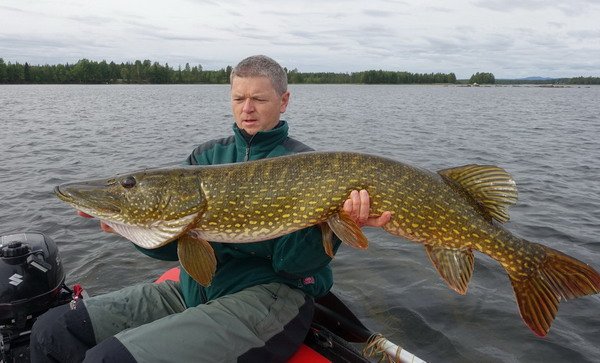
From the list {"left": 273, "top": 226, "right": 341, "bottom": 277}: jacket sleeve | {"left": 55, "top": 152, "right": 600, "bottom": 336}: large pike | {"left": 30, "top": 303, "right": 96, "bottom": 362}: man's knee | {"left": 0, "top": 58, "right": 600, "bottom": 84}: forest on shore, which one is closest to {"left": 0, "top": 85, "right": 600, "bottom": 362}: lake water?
{"left": 55, "top": 152, "right": 600, "bottom": 336}: large pike

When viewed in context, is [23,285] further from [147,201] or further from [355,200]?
[355,200]

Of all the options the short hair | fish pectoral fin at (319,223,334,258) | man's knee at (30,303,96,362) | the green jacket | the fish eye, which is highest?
the short hair

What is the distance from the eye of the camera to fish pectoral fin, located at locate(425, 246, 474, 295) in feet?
9.02

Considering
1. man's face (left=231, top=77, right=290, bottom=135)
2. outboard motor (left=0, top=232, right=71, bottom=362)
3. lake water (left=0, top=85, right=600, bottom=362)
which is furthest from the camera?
lake water (left=0, top=85, right=600, bottom=362)

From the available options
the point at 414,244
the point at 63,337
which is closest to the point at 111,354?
the point at 63,337

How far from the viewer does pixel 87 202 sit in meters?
2.68

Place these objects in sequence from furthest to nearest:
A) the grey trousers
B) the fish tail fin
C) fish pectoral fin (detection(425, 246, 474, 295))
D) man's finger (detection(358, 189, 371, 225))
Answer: fish pectoral fin (detection(425, 246, 474, 295)) → man's finger (detection(358, 189, 371, 225)) → the fish tail fin → the grey trousers

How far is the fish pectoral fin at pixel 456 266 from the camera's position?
275 cm

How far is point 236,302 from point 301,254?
0.46 meters

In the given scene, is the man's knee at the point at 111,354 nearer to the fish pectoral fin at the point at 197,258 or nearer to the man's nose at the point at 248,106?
the fish pectoral fin at the point at 197,258

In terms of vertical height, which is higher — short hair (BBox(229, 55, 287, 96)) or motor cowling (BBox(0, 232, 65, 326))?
short hair (BBox(229, 55, 287, 96))

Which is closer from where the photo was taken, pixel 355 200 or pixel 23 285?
pixel 355 200

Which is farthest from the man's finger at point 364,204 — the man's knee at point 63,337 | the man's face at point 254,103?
the man's knee at point 63,337

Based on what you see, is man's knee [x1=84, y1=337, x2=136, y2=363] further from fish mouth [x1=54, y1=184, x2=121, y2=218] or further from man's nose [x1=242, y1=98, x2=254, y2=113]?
man's nose [x1=242, y1=98, x2=254, y2=113]
